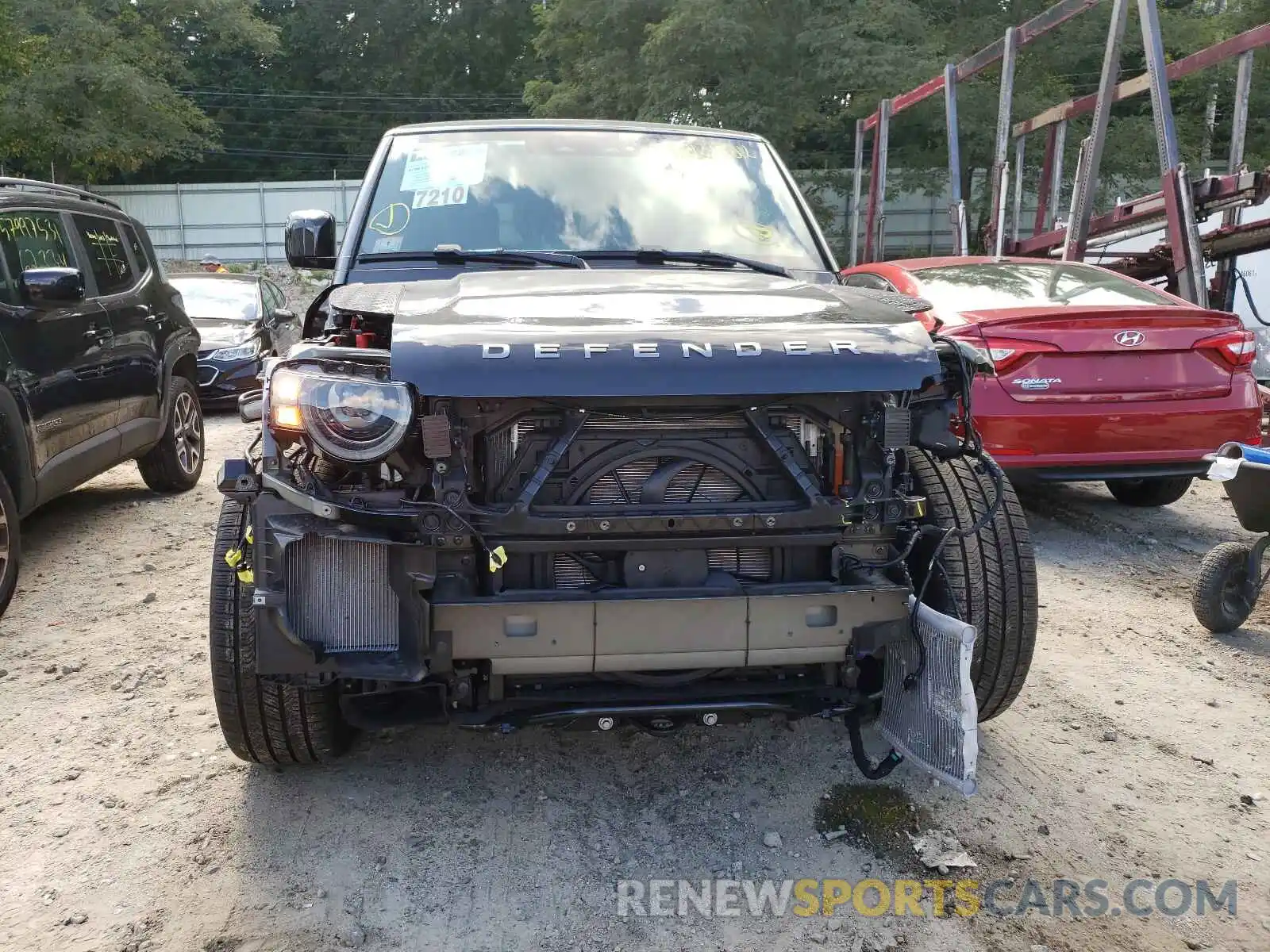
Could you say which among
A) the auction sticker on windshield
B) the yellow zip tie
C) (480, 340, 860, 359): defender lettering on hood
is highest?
the auction sticker on windshield

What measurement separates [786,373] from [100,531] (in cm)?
500

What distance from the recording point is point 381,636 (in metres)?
2.43

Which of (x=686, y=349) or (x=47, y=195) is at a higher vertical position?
(x=47, y=195)

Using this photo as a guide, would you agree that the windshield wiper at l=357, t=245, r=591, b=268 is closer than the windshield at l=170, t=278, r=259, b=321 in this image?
Yes

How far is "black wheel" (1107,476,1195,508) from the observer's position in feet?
19.8

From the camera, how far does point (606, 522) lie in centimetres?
240

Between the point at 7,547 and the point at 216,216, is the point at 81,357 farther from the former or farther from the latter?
the point at 216,216

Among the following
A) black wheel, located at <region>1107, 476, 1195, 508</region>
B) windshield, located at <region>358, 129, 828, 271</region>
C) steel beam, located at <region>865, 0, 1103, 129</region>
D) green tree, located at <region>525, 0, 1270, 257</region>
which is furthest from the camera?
green tree, located at <region>525, 0, 1270, 257</region>

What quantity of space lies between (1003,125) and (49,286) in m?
Answer: 9.53

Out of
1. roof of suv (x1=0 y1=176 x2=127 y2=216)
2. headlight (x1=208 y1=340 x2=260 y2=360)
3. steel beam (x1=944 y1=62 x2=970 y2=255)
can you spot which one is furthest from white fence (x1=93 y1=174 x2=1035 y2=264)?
roof of suv (x1=0 y1=176 x2=127 y2=216)

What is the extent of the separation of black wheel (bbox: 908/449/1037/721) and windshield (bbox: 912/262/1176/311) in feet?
9.57

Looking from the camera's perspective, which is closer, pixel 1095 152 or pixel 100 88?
pixel 1095 152

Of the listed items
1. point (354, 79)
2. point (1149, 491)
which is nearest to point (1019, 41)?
point (1149, 491)

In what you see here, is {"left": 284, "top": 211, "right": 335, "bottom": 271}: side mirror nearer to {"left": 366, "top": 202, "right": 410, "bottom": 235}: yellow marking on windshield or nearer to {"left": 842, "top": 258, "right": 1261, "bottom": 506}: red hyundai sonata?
{"left": 366, "top": 202, "right": 410, "bottom": 235}: yellow marking on windshield
